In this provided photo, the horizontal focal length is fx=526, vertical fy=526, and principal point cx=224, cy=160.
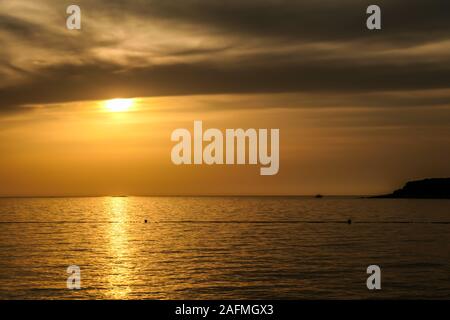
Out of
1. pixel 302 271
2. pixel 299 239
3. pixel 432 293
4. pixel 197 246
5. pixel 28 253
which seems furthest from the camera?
pixel 299 239

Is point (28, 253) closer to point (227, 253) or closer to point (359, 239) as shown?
point (227, 253)

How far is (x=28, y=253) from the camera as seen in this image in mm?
68438

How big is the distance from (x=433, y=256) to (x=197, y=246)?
1294 inches

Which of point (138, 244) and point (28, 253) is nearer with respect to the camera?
point (28, 253)

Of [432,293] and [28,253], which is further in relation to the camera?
[28,253]

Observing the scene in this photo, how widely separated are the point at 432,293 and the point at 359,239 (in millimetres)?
52724
